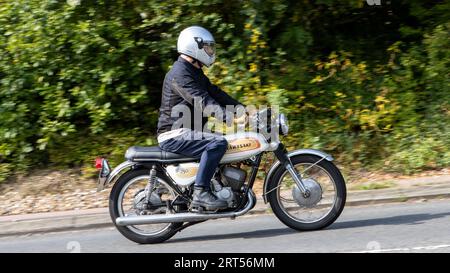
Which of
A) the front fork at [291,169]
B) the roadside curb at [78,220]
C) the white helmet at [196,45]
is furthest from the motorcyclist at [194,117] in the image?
the roadside curb at [78,220]

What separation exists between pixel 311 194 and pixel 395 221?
3.44ft

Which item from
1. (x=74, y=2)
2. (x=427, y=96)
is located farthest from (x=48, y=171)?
(x=427, y=96)

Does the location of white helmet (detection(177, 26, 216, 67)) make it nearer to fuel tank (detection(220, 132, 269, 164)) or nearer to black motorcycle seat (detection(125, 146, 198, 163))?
fuel tank (detection(220, 132, 269, 164))

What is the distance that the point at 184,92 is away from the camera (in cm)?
691

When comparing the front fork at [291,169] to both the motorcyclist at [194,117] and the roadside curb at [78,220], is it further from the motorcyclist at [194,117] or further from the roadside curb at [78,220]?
the roadside curb at [78,220]

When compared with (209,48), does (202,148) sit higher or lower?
lower

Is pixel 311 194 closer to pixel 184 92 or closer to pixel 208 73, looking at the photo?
pixel 184 92

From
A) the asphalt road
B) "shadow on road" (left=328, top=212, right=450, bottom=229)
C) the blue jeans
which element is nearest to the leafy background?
the asphalt road

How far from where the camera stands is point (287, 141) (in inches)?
405

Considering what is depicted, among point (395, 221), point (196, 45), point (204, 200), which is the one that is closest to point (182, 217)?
point (204, 200)

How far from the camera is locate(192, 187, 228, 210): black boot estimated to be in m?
6.98

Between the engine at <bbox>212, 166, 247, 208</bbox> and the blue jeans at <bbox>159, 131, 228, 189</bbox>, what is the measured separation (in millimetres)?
150

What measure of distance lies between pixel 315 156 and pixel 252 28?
3.72 metres

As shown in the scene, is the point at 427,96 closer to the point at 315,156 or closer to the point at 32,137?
the point at 315,156
